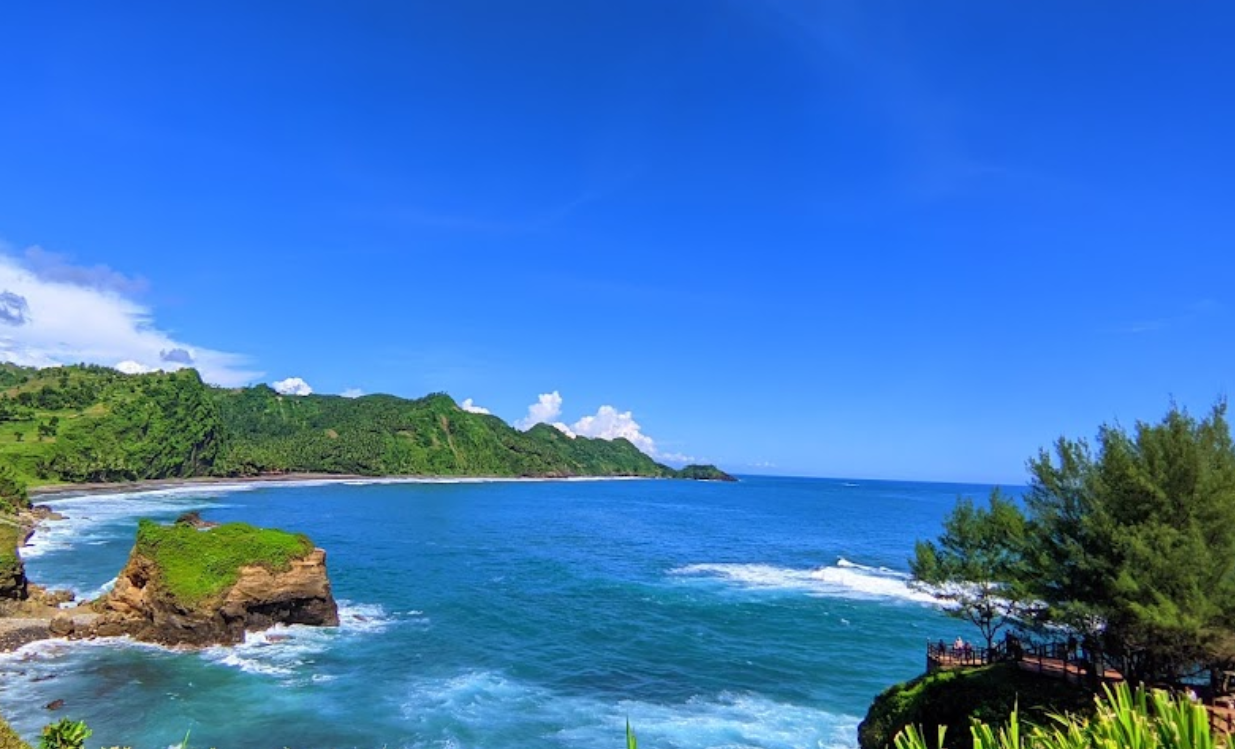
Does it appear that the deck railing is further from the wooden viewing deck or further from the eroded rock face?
the eroded rock face

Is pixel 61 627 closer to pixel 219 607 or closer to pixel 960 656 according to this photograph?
pixel 219 607

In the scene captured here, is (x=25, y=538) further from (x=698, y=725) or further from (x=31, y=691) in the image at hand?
(x=698, y=725)

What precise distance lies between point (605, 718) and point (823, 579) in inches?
1553

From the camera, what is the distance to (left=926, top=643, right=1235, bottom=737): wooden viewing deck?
21734mm

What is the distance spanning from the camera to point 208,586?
38250mm

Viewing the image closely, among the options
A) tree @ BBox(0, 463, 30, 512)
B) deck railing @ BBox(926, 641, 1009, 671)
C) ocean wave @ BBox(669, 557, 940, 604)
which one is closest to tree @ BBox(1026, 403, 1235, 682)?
deck railing @ BBox(926, 641, 1009, 671)

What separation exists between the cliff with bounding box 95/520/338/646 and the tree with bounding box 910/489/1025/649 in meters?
33.8

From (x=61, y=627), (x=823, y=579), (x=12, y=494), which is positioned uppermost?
(x=12, y=494)

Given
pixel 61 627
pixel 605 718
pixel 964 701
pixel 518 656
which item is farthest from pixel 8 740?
pixel 61 627

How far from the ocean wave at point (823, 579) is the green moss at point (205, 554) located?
1461 inches

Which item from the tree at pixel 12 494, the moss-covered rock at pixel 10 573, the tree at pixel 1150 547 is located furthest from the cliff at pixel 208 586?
the tree at pixel 12 494

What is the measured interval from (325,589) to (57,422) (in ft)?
437

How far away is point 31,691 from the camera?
29609 mm

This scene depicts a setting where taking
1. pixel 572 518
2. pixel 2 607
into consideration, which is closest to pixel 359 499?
pixel 572 518
